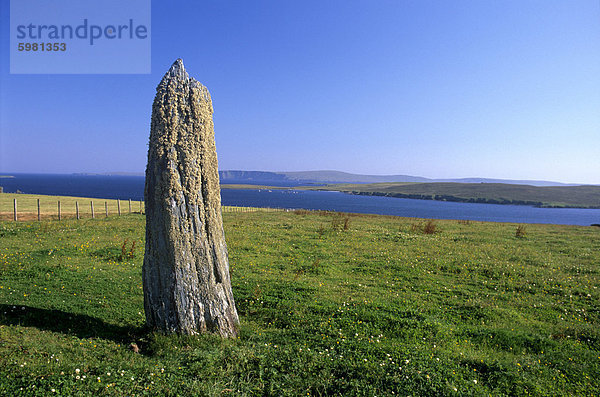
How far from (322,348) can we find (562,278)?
12.4 meters

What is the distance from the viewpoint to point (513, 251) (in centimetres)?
1923

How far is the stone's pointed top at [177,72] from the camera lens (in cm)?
827

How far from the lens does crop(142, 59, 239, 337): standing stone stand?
295 inches

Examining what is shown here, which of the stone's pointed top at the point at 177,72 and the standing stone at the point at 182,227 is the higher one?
the stone's pointed top at the point at 177,72

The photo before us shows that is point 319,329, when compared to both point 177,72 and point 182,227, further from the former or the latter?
point 177,72

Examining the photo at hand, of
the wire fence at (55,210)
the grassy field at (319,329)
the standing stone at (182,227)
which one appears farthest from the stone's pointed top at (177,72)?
the wire fence at (55,210)

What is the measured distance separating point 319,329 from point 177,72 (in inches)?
295

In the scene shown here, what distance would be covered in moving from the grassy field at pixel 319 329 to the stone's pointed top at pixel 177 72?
6.28 meters

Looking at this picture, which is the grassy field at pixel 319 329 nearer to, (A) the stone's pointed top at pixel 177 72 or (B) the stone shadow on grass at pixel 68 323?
(B) the stone shadow on grass at pixel 68 323

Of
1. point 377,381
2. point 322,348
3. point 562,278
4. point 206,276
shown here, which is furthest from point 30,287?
point 562,278

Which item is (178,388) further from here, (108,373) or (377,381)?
(377,381)

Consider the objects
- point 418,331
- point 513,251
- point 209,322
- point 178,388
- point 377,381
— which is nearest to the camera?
point 178,388

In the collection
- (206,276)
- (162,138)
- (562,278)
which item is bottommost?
(562,278)

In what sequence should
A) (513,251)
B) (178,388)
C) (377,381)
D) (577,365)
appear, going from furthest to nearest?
1. (513,251)
2. (577,365)
3. (377,381)
4. (178,388)
